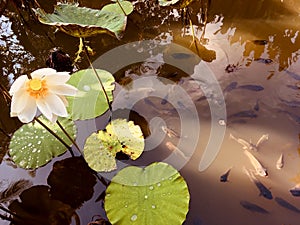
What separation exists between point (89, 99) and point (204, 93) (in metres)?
0.63

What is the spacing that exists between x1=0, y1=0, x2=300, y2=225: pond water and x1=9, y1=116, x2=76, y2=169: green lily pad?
0.12 meters

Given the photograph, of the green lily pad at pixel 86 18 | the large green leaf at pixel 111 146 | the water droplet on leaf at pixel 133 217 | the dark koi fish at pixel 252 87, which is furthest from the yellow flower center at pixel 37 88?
the dark koi fish at pixel 252 87

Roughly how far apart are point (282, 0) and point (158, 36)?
0.98m

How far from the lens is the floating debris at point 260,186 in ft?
4.59

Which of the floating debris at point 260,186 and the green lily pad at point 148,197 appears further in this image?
the floating debris at point 260,186

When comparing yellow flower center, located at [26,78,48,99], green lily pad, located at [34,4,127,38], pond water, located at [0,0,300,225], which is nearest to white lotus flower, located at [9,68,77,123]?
yellow flower center, located at [26,78,48,99]

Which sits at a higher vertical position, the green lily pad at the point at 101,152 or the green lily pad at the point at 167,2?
the green lily pad at the point at 167,2

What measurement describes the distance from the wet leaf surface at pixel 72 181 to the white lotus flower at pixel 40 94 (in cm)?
47

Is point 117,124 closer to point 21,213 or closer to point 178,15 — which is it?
point 21,213

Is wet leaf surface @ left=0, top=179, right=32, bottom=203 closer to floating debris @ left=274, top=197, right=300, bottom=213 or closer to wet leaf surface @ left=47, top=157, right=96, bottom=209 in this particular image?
wet leaf surface @ left=47, top=157, right=96, bottom=209

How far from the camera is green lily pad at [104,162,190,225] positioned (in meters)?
1.19

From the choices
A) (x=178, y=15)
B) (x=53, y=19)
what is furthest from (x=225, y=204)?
(x=178, y=15)

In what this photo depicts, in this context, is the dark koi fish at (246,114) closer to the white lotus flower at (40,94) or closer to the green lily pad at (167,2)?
the green lily pad at (167,2)

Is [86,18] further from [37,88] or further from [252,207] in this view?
[252,207]
